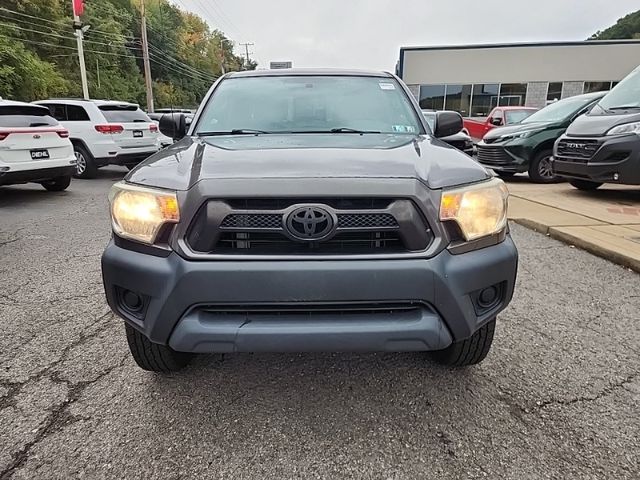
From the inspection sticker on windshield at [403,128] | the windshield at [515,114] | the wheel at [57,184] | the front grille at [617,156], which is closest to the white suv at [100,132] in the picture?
the wheel at [57,184]

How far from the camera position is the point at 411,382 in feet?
7.75

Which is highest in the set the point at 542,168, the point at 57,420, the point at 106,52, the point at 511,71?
the point at 106,52

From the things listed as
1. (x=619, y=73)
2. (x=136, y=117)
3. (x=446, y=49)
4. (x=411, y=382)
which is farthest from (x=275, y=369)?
(x=619, y=73)

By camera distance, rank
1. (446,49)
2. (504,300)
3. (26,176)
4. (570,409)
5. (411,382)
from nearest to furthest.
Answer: (504,300)
(570,409)
(411,382)
(26,176)
(446,49)

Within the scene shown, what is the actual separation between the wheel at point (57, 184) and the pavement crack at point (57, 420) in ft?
23.5

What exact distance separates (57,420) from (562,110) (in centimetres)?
976

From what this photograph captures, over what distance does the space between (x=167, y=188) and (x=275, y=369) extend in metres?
1.14

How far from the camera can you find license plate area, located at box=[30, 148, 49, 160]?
7410 millimetres

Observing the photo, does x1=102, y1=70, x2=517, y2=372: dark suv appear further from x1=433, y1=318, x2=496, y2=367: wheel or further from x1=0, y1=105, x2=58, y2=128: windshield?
x1=0, y1=105, x2=58, y2=128: windshield

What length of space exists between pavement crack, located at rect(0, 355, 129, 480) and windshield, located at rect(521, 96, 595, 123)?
9059 millimetres

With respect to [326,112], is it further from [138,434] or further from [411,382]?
[138,434]

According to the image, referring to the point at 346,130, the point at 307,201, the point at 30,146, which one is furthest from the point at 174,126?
the point at 30,146

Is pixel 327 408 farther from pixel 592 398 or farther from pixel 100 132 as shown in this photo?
pixel 100 132

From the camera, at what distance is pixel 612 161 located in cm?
629
